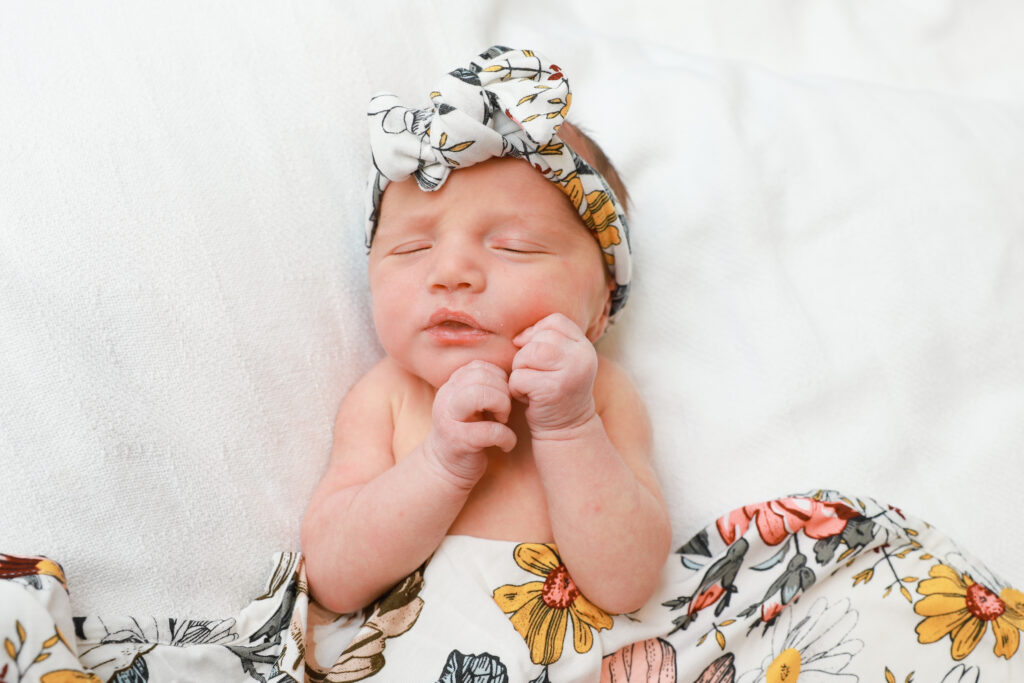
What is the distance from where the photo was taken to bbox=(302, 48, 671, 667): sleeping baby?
1292mm

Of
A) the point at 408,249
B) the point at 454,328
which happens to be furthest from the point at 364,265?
the point at 454,328

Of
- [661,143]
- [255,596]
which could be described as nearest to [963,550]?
[661,143]

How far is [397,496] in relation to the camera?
4.33 feet

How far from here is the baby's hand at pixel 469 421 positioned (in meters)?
1.25

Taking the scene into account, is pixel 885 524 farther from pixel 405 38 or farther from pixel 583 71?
pixel 405 38

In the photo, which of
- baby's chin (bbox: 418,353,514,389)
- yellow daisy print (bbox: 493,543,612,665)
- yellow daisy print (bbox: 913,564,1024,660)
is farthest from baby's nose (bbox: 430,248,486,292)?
yellow daisy print (bbox: 913,564,1024,660)

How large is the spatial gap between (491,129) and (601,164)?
0.34 m

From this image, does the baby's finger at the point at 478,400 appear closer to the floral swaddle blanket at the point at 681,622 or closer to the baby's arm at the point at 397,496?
the baby's arm at the point at 397,496

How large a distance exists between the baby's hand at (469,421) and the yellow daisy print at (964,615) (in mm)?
706

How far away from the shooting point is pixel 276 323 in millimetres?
1495

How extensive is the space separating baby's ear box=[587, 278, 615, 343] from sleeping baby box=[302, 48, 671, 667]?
0.11 m

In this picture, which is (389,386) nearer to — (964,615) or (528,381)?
(528,381)

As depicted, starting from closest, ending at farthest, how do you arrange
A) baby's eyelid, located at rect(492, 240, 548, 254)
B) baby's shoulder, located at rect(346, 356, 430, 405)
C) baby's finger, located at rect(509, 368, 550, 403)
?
baby's finger, located at rect(509, 368, 550, 403) < baby's eyelid, located at rect(492, 240, 548, 254) < baby's shoulder, located at rect(346, 356, 430, 405)

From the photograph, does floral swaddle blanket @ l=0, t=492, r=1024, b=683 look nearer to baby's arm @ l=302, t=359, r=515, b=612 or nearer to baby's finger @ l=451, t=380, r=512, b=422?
baby's arm @ l=302, t=359, r=515, b=612
